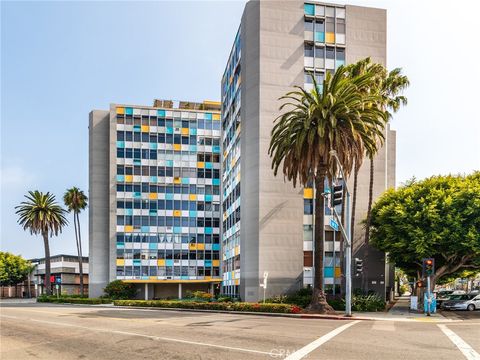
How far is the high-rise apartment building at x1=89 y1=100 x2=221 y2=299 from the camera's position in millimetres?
75312

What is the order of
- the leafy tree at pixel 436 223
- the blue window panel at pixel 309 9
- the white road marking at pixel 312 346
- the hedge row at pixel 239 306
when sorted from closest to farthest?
the white road marking at pixel 312 346 → the hedge row at pixel 239 306 → the leafy tree at pixel 436 223 → the blue window panel at pixel 309 9

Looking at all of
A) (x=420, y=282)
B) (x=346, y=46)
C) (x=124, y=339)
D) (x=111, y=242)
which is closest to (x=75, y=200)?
(x=111, y=242)

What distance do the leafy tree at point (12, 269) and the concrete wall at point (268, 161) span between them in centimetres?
8741

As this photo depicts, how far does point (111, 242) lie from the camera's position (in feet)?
245

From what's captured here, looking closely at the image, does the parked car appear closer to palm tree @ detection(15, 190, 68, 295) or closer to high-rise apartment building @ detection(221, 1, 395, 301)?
high-rise apartment building @ detection(221, 1, 395, 301)

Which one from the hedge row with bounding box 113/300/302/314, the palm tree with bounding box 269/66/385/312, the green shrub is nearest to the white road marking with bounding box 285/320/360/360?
the hedge row with bounding box 113/300/302/314

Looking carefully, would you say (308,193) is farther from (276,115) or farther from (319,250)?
(319,250)

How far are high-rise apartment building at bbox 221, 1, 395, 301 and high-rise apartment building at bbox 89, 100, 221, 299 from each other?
2813cm

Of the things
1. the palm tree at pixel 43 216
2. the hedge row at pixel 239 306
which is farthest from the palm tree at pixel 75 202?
the hedge row at pixel 239 306

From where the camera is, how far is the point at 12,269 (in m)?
116

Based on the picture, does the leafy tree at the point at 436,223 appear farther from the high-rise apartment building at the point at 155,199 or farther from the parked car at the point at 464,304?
the high-rise apartment building at the point at 155,199

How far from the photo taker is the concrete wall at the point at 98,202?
7600cm

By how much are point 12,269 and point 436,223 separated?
354ft

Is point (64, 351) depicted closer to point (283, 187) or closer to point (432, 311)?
point (432, 311)
